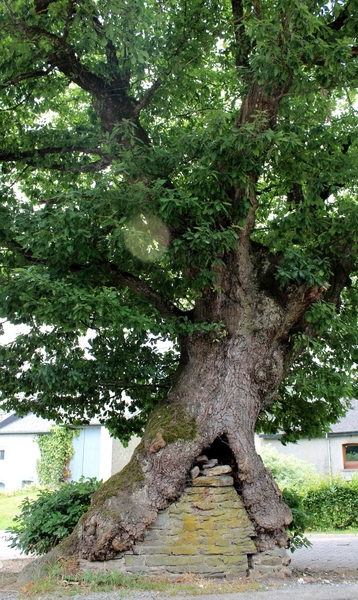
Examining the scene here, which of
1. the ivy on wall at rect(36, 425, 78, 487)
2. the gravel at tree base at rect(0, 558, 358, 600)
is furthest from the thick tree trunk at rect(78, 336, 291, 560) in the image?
the ivy on wall at rect(36, 425, 78, 487)

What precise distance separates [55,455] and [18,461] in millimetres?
5815

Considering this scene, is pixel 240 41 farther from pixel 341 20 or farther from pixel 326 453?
pixel 326 453

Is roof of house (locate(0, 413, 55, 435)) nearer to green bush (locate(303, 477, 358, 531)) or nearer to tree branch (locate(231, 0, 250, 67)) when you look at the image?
green bush (locate(303, 477, 358, 531))

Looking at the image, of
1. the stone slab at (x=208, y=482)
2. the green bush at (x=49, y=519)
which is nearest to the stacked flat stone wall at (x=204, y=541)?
the stone slab at (x=208, y=482)

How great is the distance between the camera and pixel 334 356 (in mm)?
8773

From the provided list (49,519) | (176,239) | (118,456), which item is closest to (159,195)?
(176,239)

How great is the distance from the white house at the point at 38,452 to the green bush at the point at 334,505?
30.4 feet

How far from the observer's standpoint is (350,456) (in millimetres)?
22984

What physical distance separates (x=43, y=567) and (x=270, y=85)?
688 centimetres

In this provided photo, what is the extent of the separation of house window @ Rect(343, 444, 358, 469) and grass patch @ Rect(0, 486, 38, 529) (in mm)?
13676

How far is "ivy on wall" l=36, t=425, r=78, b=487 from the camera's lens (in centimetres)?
2458

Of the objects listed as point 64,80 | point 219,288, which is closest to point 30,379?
point 219,288

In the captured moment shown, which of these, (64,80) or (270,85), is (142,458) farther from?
(64,80)

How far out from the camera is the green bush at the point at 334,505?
16.9 m
